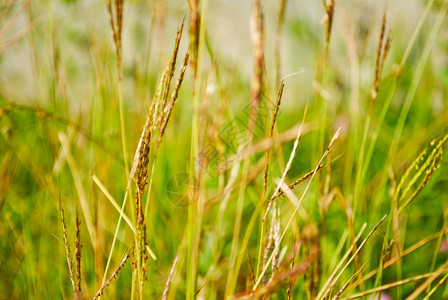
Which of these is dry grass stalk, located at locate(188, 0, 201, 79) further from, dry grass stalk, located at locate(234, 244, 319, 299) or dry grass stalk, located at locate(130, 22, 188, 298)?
dry grass stalk, located at locate(234, 244, 319, 299)

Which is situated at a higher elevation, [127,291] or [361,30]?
[361,30]

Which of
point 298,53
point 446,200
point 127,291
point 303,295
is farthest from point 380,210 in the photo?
point 298,53

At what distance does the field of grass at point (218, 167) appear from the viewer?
1.57 feet

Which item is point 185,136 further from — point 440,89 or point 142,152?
point 142,152

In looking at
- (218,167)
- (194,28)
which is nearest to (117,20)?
(194,28)

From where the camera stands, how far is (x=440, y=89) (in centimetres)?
131

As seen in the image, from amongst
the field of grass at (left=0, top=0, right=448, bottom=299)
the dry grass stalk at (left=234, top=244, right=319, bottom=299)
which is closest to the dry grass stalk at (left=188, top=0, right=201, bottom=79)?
the field of grass at (left=0, top=0, right=448, bottom=299)

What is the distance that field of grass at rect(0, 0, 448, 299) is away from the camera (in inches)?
18.8

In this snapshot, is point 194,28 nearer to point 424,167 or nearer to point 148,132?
point 148,132

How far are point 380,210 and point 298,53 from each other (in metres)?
0.69

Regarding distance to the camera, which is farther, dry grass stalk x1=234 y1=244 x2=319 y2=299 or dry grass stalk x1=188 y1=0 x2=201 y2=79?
dry grass stalk x1=188 y1=0 x2=201 y2=79

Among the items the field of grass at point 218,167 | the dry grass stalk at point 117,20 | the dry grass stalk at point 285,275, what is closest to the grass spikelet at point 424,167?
the field of grass at point 218,167

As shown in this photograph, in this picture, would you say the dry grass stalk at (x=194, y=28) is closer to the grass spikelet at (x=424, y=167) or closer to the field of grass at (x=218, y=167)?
the field of grass at (x=218, y=167)

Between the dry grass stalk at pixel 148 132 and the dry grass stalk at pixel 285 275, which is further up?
the dry grass stalk at pixel 148 132
